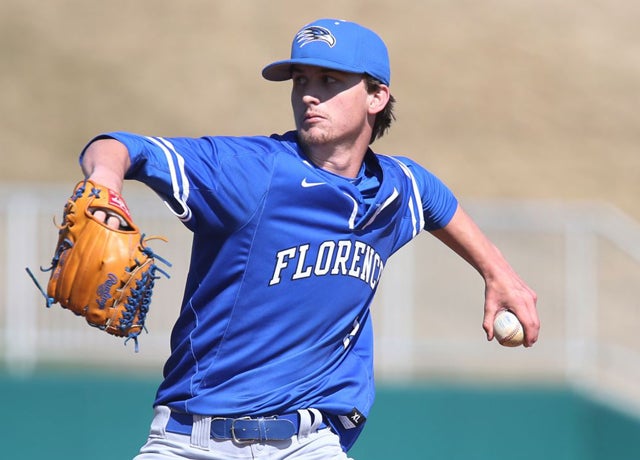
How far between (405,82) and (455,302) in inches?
449

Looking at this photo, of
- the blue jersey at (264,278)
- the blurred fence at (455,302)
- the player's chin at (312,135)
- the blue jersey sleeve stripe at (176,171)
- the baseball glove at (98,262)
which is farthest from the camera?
the blurred fence at (455,302)

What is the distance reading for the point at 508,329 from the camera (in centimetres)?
517

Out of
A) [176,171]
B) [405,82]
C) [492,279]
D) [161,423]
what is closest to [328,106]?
[176,171]

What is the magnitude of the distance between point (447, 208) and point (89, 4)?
18321 mm

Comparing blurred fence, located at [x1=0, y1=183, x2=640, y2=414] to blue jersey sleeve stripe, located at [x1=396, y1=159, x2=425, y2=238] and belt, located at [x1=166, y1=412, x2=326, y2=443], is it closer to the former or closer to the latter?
blue jersey sleeve stripe, located at [x1=396, y1=159, x2=425, y2=238]

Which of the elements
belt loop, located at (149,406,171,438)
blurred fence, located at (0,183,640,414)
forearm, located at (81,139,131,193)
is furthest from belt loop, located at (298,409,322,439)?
blurred fence, located at (0,183,640,414)

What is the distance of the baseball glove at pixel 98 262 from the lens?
3783 millimetres

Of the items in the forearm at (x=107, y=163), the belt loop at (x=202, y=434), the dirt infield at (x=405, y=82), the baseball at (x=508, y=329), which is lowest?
the belt loop at (x=202, y=434)

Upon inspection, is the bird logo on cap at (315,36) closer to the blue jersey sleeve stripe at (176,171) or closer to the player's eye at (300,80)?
the player's eye at (300,80)

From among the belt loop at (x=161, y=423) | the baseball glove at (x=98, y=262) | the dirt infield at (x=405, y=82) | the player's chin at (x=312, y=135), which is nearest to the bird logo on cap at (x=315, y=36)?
the player's chin at (x=312, y=135)

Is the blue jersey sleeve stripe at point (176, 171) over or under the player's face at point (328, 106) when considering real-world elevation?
under

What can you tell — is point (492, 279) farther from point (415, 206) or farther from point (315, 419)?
point (315, 419)

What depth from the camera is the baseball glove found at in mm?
3783

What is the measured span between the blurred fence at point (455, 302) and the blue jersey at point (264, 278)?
5.14 metres
